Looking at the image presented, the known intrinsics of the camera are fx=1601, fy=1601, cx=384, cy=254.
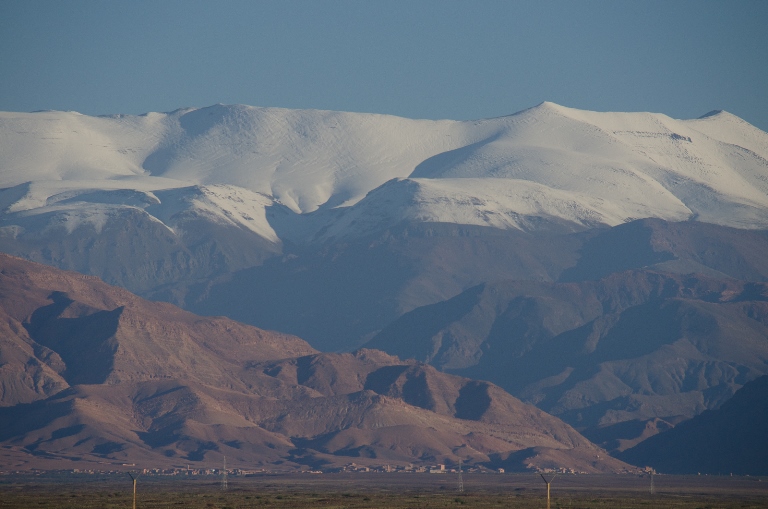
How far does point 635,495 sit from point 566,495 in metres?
11.4

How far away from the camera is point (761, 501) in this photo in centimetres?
17388

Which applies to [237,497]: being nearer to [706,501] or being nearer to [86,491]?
[86,491]

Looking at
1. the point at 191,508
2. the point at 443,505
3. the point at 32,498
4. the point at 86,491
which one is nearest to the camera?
the point at 191,508

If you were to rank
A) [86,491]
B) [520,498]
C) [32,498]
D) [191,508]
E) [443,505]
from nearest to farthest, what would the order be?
[191,508]
[443,505]
[32,498]
[520,498]
[86,491]

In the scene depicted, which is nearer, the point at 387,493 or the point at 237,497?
the point at 237,497

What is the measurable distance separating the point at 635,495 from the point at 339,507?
55201 millimetres

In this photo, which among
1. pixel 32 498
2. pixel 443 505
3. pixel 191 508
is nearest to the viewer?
pixel 191 508

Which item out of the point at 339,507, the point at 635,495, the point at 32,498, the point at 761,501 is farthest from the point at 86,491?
the point at 761,501

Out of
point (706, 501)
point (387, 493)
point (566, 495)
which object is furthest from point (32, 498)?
point (706, 501)

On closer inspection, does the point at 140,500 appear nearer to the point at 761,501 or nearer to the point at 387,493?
the point at 387,493

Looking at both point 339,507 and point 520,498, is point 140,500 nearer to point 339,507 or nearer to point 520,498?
point 339,507

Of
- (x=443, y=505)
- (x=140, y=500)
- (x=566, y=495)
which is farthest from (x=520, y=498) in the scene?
(x=140, y=500)

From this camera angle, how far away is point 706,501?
17800cm

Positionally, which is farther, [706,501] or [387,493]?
[387,493]
